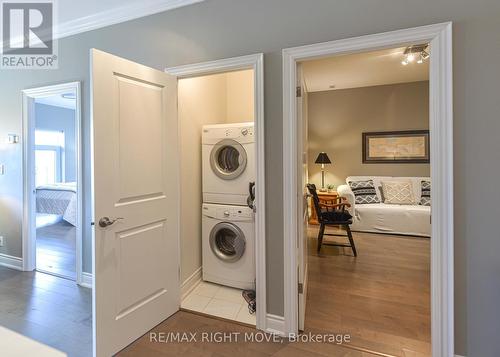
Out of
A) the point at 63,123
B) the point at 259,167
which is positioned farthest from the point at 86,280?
the point at 63,123

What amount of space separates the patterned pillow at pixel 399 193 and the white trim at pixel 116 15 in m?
4.47

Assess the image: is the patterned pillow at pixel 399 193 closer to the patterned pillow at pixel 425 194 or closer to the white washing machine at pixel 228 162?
the patterned pillow at pixel 425 194

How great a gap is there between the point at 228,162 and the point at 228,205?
0.45 meters

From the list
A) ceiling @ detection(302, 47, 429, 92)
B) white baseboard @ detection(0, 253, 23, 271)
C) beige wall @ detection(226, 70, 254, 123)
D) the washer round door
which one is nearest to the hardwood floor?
the washer round door

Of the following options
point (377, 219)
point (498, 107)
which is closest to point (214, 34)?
point (498, 107)

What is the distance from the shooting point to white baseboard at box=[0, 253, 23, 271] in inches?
128

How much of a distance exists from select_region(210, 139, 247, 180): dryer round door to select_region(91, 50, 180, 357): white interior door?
0.57 meters

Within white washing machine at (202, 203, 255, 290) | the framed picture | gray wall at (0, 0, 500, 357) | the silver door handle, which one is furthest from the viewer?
the framed picture

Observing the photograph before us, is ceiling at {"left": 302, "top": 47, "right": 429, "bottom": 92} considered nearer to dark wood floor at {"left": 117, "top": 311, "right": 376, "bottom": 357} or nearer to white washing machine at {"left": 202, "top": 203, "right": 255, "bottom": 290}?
white washing machine at {"left": 202, "top": 203, "right": 255, "bottom": 290}

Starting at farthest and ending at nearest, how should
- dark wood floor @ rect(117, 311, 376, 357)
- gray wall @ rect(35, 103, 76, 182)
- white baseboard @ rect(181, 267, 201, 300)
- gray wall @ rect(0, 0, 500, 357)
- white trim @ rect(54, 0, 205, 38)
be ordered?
gray wall @ rect(35, 103, 76, 182) < white baseboard @ rect(181, 267, 201, 300) < white trim @ rect(54, 0, 205, 38) < dark wood floor @ rect(117, 311, 376, 357) < gray wall @ rect(0, 0, 500, 357)

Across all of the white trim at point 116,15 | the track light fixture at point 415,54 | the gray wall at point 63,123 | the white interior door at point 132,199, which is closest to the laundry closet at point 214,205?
the white interior door at point 132,199

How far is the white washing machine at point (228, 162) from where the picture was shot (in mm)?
2641

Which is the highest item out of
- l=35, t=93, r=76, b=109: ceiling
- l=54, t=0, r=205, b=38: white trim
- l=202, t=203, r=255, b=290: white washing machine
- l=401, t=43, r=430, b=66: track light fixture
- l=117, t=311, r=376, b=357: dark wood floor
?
l=35, t=93, r=76, b=109: ceiling

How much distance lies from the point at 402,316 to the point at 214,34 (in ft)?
9.05
